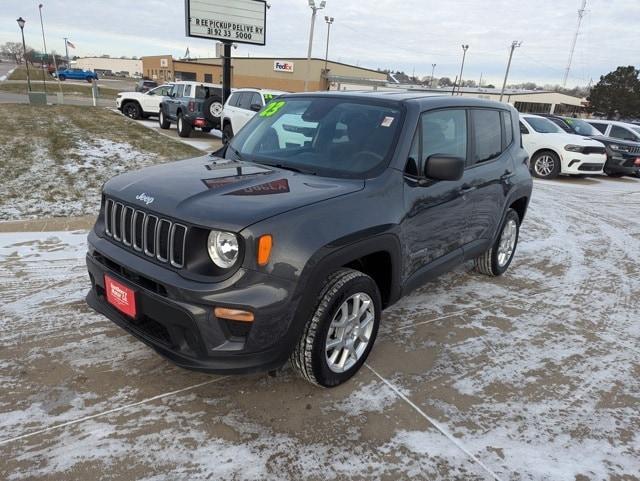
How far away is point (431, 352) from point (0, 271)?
3.93m

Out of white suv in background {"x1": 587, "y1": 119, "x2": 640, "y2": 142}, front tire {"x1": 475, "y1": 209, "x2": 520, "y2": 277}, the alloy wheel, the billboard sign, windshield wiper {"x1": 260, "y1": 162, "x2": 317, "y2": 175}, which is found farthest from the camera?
white suv in background {"x1": 587, "y1": 119, "x2": 640, "y2": 142}

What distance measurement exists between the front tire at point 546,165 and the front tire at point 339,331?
11396 millimetres

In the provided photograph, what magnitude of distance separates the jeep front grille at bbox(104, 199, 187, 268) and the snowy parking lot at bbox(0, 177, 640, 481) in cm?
90

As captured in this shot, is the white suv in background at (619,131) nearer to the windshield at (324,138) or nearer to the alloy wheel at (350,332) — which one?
the windshield at (324,138)

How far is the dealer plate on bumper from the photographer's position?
260cm

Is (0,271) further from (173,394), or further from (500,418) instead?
(500,418)

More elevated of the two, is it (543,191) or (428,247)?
(428,247)

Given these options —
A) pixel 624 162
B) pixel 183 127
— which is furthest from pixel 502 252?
pixel 183 127

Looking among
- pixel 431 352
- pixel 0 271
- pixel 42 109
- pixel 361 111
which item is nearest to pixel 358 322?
pixel 431 352

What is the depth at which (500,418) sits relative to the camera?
2846mm

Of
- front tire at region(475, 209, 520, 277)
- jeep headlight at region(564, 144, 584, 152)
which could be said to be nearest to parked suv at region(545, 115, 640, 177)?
jeep headlight at region(564, 144, 584, 152)

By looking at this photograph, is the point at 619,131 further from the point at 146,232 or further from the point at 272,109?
A: the point at 146,232

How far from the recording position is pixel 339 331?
292 cm

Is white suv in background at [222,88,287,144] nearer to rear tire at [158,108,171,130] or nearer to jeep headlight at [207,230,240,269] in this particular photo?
rear tire at [158,108,171,130]
